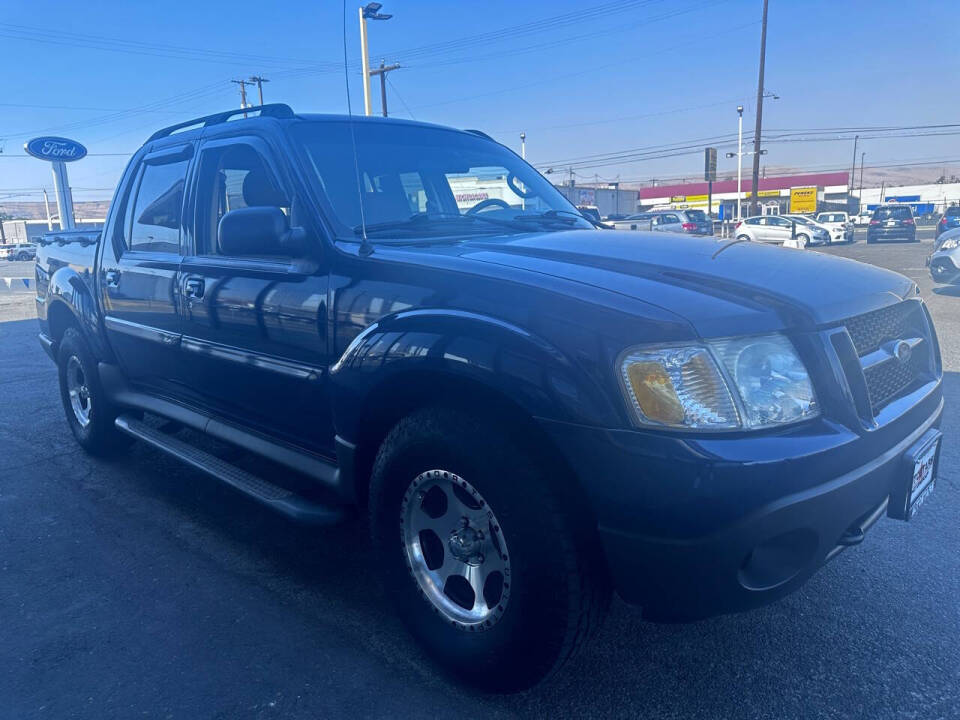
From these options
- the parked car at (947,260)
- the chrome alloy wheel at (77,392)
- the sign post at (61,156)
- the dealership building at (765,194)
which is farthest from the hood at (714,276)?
the dealership building at (765,194)

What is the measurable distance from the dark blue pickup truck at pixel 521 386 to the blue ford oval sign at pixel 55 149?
15787 millimetres

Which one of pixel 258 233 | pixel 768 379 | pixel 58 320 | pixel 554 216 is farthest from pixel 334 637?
pixel 58 320

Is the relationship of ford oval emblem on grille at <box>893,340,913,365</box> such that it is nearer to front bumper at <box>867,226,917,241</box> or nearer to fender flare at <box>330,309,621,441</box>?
fender flare at <box>330,309,621,441</box>

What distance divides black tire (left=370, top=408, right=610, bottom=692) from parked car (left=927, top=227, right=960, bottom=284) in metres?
11.3

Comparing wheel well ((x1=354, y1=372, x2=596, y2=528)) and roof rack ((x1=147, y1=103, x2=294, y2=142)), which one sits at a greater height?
roof rack ((x1=147, y1=103, x2=294, y2=142))

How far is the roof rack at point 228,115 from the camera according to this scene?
10.2 feet

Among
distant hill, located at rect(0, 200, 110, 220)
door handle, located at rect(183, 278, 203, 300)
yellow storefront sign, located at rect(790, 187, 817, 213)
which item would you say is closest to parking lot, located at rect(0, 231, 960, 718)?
door handle, located at rect(183, 278, 203, 300)

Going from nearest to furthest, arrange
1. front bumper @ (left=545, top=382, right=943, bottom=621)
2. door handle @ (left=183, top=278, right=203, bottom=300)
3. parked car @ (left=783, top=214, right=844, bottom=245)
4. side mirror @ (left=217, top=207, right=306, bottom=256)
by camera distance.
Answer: front bumper @ (left=545, top=382, right=943, bottom=621) < side mirror @ (left=217, top=207, right=306, bottom=256) < door handle @ (left=183, top=278, right=203, bottom=300) < parked car @ (left=783, top=214, right=844, bottom=245)

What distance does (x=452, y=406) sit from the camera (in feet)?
7.27

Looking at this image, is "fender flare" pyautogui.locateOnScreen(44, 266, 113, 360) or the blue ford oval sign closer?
"fender flare" pyautogui.locateOnScreen(44, 266, 113, 360)

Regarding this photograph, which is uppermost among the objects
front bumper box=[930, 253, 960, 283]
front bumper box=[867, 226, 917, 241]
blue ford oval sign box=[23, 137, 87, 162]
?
blue ford oval sign box=[23, 137, 87, 162]

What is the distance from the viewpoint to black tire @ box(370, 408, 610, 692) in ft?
6.37

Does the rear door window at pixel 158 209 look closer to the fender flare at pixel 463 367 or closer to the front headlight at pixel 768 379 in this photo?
the fender flare at pixel 463 367

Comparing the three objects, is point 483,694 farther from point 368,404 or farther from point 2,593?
point 2,593
